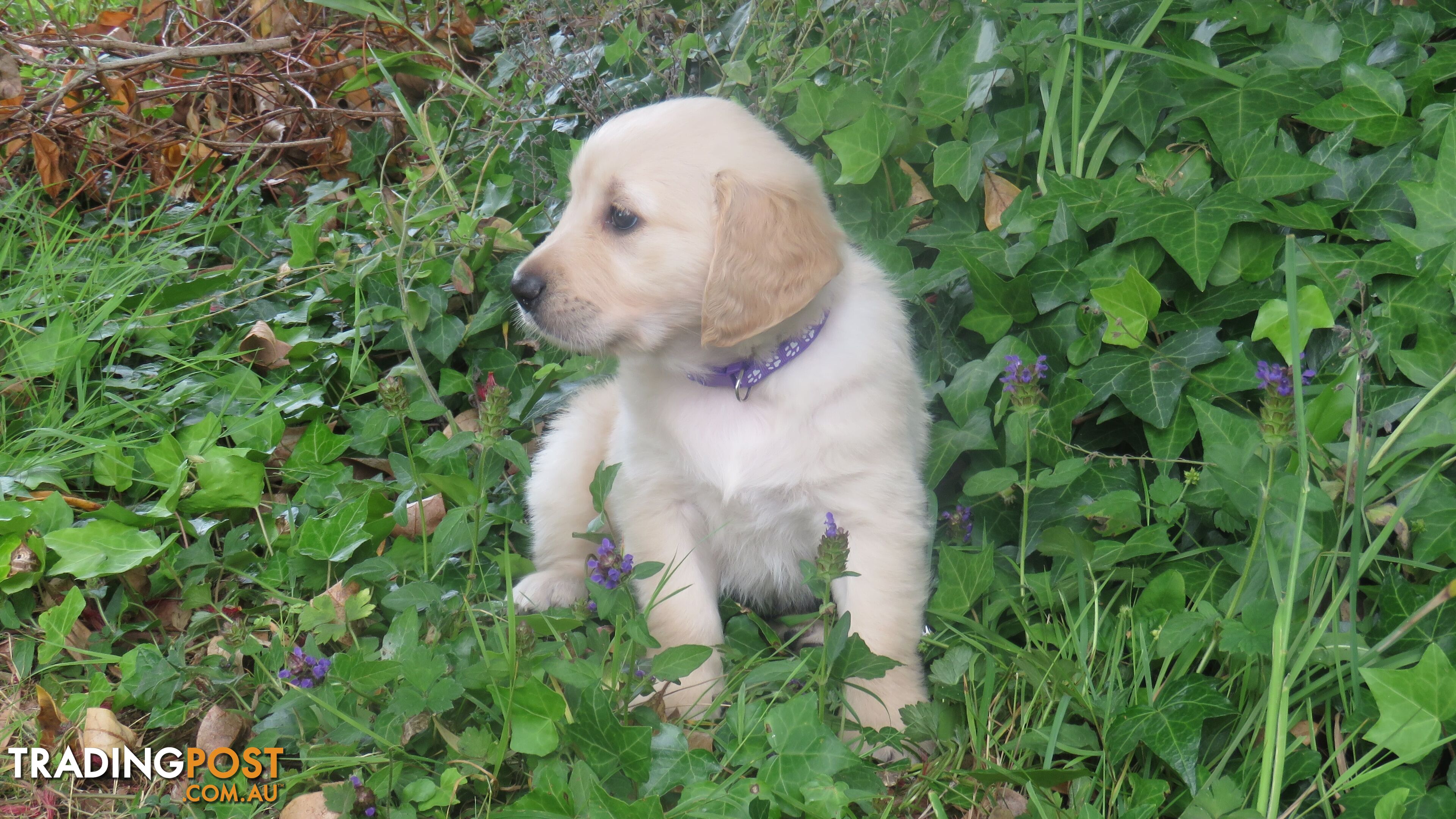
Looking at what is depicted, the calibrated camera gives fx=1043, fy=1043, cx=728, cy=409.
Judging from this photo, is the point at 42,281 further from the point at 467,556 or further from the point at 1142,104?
the point at 1142,104

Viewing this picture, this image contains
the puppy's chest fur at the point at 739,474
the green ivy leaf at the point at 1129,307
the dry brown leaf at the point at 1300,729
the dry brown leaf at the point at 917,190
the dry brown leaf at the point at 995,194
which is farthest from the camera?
the dry brown leaf at the point at 917,190

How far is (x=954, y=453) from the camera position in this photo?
8.52 ft

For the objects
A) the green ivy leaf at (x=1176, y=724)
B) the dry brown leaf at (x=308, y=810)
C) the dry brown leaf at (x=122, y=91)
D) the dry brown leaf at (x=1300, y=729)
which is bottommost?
the dry brown leaf at (x=308, y=810)

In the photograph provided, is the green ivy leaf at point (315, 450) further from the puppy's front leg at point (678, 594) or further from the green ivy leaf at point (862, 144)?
the green ivy leaf at point (862, 144)

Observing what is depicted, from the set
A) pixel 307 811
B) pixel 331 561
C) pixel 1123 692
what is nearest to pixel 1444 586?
pixel 1123 692

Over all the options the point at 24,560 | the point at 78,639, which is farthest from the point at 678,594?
the point at 24,560

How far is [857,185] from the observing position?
312 centimetres

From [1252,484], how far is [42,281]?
12.4 ft

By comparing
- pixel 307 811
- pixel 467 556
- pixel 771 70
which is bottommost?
pixel 467 556

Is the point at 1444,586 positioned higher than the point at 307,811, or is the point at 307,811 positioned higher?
the point at 1444,586

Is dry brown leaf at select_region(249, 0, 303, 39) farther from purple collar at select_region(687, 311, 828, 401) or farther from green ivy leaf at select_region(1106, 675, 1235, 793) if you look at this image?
green ivy leaf at select_region(1106, 675, 1235, 793)

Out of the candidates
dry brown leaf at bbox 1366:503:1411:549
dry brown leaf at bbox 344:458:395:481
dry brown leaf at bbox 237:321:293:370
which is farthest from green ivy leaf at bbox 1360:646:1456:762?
dry brown leaf at bbox 237:321:293:370

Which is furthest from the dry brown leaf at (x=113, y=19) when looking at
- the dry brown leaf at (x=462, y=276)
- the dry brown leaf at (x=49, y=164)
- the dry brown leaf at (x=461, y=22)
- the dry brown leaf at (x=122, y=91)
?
the dry brown leaf at (x=462, y=276)

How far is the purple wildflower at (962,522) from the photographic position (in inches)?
101
